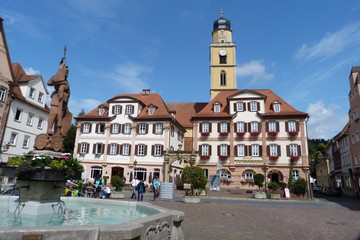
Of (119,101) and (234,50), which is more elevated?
(234,50)

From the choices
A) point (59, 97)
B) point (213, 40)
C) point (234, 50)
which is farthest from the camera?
point (213, 40)

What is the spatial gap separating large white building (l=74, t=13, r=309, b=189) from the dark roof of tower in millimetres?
26681

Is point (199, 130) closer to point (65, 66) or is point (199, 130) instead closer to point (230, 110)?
point (230, 110)

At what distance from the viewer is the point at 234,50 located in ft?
181

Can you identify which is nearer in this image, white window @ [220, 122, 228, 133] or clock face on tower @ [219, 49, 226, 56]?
white window @ [220, 122, 228, 133]

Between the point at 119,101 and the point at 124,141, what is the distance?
20.2 ft

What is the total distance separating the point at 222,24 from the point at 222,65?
12.2 metres

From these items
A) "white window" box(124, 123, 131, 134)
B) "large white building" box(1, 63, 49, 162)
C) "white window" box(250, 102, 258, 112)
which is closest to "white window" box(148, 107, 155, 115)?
Result: "white window" box(124, 123, 131, 134)

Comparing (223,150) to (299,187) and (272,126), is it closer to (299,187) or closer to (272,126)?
(272,126)

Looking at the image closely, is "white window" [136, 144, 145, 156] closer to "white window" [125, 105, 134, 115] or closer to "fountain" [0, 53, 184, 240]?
"white window" [125, 105, 134, 115]

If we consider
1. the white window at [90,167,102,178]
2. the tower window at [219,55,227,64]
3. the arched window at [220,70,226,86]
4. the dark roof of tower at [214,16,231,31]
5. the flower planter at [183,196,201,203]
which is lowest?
the flower planter at [183,196,201,203]

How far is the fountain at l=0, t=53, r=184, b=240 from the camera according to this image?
4.24 m

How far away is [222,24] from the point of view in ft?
197

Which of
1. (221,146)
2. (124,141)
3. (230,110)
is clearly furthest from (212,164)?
(124,141)
